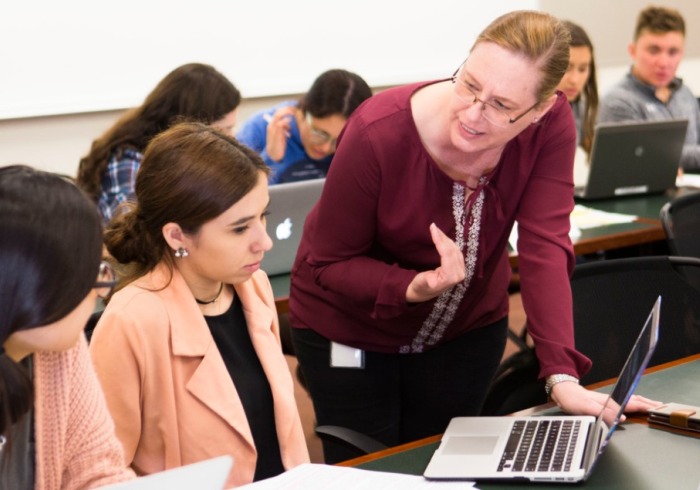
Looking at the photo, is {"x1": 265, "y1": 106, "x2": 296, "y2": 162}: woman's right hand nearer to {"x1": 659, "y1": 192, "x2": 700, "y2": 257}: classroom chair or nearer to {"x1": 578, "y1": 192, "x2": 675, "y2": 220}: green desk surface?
{"x1": 578, "y1": 192, "x2": 675, "y2": 220}: green desk surface

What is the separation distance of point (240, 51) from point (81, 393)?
10.8 feet

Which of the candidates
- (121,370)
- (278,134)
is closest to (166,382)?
(121,370)

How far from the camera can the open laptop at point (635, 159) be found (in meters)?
3.45

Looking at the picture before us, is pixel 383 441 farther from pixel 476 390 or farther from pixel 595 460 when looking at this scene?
pixel 595 460

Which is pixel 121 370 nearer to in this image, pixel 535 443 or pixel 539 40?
pixel 535 443

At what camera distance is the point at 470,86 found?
168cm

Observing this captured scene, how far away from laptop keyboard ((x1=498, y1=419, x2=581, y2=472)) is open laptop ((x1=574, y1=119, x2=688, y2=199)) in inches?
78.2

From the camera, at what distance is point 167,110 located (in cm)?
291

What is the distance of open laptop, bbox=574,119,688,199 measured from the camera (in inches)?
136

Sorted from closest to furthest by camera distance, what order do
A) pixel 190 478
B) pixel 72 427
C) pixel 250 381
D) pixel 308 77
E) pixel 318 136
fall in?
pixel 190 478
pixel 72 427
pixel 250 381
pixel 318 136
pixel 308 77

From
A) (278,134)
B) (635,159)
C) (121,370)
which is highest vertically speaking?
(121,370)

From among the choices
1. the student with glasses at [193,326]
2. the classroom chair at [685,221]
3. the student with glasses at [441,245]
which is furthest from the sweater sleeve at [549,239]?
the classroom chair at [685,221]

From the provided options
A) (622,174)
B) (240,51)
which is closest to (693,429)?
(622,174)

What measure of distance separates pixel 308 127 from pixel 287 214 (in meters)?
0.73
